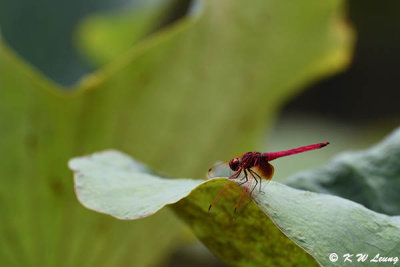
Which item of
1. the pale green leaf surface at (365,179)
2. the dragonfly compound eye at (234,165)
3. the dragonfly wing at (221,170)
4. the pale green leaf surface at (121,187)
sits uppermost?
the pale green leaf surface at (121,187)

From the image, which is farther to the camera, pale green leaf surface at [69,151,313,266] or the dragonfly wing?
the dragonfly wing

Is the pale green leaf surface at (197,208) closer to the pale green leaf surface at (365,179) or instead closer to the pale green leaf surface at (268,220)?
the pale green leaf surface at (268,220)

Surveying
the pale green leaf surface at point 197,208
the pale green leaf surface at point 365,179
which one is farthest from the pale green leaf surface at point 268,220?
the pale green leaf surface at point 365,179

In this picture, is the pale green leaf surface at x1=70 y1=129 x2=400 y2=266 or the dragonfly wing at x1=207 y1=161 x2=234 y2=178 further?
the dragonfly wing at x1=207 y1=161 x2=234 y2=178

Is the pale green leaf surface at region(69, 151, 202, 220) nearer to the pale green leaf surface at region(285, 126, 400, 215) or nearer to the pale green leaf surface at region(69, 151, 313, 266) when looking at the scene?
the pale green leaf surface at region(69, 151, 313, 266)

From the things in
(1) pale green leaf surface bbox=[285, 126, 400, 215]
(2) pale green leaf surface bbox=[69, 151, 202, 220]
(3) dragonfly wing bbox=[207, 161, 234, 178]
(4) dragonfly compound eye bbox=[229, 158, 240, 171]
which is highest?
(2) pale green leaf surface bbox=[69, 151, 202, 220]

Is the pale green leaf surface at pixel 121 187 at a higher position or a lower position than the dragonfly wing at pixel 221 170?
higher

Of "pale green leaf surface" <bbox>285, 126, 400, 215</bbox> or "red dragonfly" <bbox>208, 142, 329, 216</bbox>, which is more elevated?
"red dragonfly" <bbox>208, 142, 329, 216</bbox>

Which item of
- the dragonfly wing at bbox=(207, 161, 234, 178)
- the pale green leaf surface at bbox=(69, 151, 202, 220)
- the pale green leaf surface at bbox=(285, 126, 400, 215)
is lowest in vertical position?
the pale green leaf surface at bbox=(285, 126, 400, 215)

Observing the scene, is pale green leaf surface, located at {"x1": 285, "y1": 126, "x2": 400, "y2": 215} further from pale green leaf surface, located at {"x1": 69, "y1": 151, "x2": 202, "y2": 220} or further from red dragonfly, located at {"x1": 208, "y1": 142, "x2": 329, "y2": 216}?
pale green leaf surface, located at {"x1": 69, "y1": 151, "x2": 202, "y2": 220}

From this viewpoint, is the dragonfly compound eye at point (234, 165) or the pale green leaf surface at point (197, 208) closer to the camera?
the pale green leaf surface at point (197, 208)

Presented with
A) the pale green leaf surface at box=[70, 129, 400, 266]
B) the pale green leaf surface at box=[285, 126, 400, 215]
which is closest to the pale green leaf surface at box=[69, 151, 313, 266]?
the pale green leaf surface at box=[70, 129, 400, 266]
